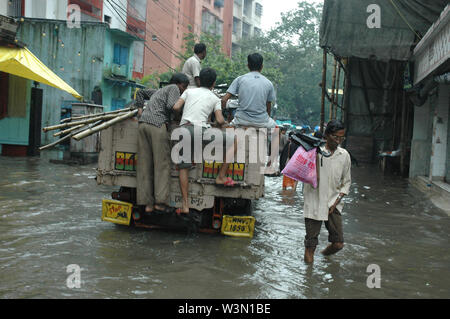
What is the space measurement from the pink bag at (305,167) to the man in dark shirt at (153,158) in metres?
1.66

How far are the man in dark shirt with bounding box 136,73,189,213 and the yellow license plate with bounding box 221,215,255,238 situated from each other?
2.60 feet

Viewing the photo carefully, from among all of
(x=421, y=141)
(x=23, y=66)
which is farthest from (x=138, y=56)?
(x=421, y=141)

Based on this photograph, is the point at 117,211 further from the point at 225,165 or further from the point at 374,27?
the point at 374,27

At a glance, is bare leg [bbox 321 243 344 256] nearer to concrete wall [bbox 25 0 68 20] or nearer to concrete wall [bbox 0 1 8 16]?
concrete wall [bbox 0 1 8 16]

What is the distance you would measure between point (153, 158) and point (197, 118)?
2.40 feet

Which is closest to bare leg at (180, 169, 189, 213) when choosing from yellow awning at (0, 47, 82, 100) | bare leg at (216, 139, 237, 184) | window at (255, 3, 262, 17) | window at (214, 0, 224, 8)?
bare leg at (216, 139, 237, 184)

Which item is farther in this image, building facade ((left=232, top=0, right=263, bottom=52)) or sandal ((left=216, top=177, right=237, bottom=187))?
building facade ((left=232, top=0, right=263, bottom=52))

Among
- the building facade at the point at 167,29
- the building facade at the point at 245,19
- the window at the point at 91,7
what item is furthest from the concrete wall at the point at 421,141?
the building facade at the point at 245,19

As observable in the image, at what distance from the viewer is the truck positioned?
6.36m

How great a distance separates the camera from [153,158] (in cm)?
624

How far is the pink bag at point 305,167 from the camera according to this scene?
527 centimetres

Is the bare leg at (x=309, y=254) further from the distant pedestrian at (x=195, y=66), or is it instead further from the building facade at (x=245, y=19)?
the building facade at (x=245, y=19)

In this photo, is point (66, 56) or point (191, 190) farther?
point (66, 56)

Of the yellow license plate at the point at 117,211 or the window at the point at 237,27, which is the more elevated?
the window at the point at 237,27
